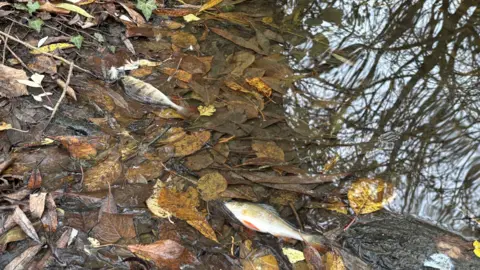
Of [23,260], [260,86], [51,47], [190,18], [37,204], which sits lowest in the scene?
[23,260]

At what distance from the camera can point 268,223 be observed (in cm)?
216

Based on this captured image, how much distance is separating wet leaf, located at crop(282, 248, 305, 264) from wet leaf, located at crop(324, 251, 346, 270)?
0.11m

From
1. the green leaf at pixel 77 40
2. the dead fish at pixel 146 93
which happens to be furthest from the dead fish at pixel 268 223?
the green leaf at pixel 77 40

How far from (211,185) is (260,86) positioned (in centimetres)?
80

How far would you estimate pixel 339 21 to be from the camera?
136 inches

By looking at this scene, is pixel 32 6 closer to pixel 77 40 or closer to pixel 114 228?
pixel 77 40

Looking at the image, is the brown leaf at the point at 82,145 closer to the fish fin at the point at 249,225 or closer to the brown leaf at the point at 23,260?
the brown leaf at the point at 23,260

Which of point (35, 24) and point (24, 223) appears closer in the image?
point (24, 223)

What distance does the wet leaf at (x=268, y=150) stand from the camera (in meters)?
2.47

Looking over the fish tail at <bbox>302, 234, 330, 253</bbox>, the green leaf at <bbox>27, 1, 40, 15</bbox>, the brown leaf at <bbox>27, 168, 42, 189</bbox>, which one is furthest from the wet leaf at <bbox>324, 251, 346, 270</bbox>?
the green leaf at <bbox>27, 1, 40, 15</bbox>

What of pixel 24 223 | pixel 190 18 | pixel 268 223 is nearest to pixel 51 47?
pixel 190 18

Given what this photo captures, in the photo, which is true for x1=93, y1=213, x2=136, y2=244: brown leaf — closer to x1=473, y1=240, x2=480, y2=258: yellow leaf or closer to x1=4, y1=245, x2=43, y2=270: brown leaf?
x1=4, y1=245, x2=43, y2=270: brown leaf

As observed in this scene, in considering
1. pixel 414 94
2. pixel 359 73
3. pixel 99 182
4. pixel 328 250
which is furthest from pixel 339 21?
pixel 99 182

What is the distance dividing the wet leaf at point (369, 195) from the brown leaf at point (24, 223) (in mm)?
1457
